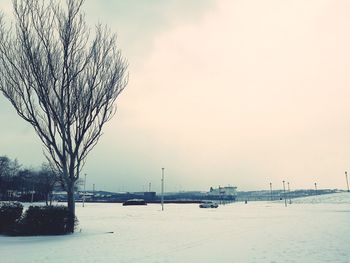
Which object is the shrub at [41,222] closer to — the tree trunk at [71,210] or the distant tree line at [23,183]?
the tree trunk at [71,210]

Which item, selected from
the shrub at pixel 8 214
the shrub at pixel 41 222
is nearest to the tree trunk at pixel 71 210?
the shrub at pixel 41 222

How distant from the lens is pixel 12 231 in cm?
1484

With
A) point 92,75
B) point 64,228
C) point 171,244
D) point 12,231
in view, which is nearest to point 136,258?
point 171,244

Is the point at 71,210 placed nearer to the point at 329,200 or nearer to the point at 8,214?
the point at 8,214

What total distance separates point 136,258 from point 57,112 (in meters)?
10.5

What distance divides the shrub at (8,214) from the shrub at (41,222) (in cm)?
100

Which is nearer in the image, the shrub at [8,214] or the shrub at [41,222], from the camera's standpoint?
the shrub at [41,222]

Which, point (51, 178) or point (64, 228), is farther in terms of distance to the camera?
point (51, 178)

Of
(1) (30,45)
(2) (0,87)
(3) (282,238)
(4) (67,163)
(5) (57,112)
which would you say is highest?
(1) (30,45)

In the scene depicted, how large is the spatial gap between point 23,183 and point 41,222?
85.1 meters

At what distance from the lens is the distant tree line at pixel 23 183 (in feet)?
245

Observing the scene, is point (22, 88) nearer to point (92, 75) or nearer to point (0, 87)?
point (0, 87)

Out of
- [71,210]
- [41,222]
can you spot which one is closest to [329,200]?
[71,210]

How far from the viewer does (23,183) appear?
91438 mm
